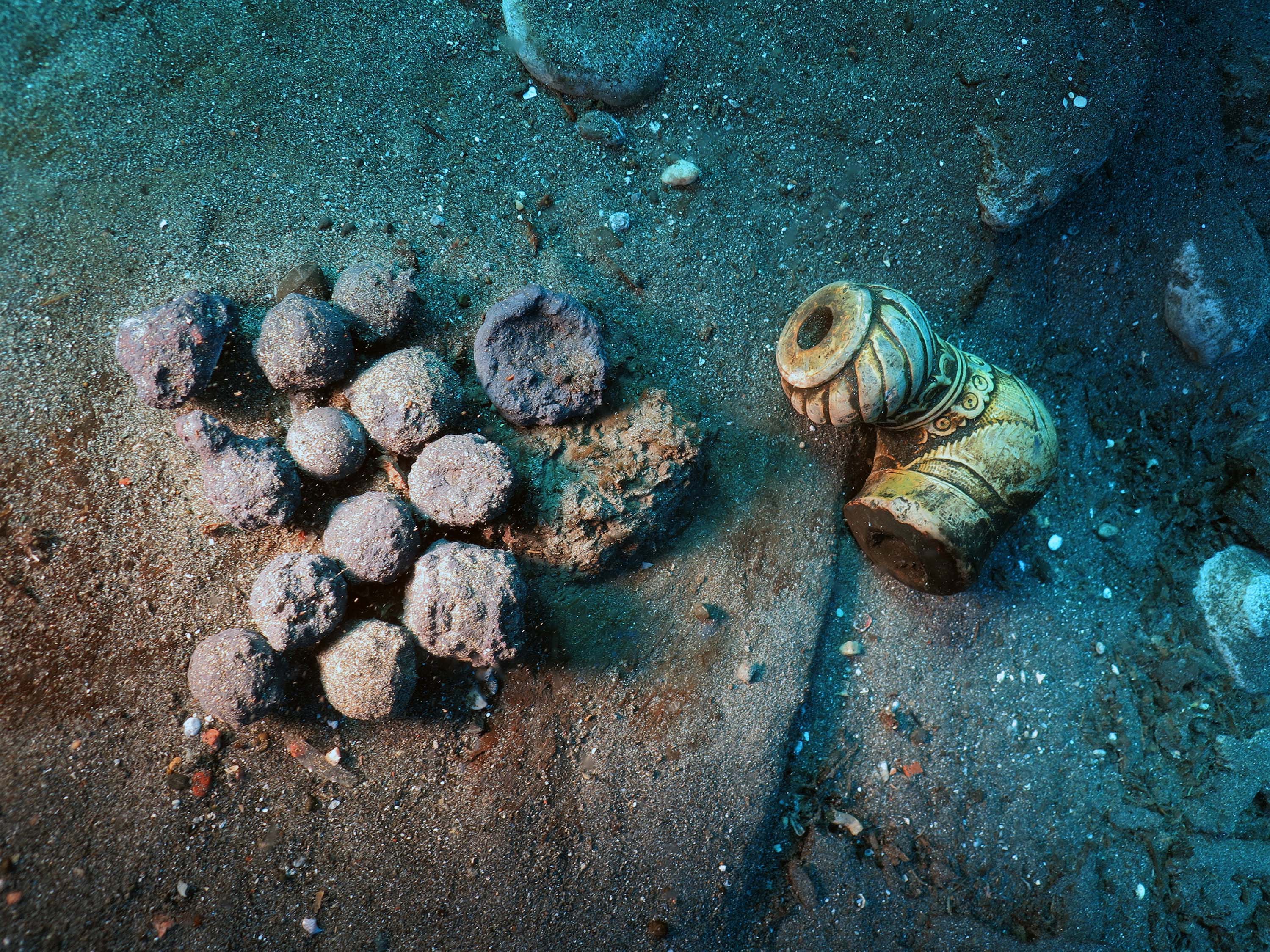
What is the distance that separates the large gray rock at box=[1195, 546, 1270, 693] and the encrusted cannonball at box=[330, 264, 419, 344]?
329 centimetres

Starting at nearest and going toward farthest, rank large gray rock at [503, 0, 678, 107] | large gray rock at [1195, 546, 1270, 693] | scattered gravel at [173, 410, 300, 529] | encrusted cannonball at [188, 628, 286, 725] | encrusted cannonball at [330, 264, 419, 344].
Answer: encrusted cannonball at [188, 628, 286, 725], scattered gravel at [173, 410, 300, 529], encrusted cannonball at [330, 264, 419, 344], large gray rock at [503, 0, 678, 107], large gray rock at [1195, 546, 1270, 693]

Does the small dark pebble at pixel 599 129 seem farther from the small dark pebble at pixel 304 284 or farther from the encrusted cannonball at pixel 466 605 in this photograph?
the encrusted cannonball at pixel 466 605

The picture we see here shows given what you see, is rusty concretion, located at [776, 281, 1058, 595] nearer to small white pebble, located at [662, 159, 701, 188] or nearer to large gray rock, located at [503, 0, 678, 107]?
small white pebble, located at [662, 159, 701, 188]

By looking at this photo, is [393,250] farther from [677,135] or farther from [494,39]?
[677,135]

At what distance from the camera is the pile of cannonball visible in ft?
6.63

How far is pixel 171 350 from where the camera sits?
82.7 inches

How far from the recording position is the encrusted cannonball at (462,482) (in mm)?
2127

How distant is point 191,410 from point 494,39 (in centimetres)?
169

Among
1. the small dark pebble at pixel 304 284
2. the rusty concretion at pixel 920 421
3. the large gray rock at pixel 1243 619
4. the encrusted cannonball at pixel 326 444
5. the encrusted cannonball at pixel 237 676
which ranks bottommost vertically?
the large gray rock at pixel 1243 619

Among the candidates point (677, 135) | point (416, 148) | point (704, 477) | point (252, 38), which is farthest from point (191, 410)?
point (677, 135)

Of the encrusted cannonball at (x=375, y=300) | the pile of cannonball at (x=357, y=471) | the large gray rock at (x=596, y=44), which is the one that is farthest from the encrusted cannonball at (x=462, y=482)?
the large gray rock at (x=596, y=44)

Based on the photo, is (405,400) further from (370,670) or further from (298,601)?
(370,670)

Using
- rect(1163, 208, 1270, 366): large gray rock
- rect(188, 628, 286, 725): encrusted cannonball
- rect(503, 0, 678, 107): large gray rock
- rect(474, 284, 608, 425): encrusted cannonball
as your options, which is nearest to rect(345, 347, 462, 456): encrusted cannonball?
rect(474, 284, 608, 425): encrusted cannonball

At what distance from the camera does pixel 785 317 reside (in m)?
2.77
